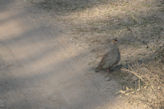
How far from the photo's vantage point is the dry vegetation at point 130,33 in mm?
7230

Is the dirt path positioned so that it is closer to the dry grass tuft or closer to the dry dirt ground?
the dry dirt ground

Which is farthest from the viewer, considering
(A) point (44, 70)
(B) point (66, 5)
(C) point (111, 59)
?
(B) point (66, 5)

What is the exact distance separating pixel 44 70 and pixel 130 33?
3.06 meters

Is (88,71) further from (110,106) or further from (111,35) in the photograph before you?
(111,35)

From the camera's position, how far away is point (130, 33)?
385 inches

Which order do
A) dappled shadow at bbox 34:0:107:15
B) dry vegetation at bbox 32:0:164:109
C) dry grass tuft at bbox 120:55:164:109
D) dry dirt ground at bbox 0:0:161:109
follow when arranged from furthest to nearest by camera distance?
dappled shadow at bbox 34:0:107:15
dry vegetation at bbox 32:0:164:109
dry dirt ground at bbox 0:0:161:109
dry grass tuft at bbox 120:55:164:109

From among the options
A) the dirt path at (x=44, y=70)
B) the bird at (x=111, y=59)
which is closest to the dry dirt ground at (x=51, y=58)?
the dirt path at (x=44, y=70)

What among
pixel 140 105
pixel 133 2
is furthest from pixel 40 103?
pixel 133 2

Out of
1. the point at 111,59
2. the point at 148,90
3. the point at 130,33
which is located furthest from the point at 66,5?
the point at 148,90

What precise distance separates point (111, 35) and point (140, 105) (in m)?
3.10

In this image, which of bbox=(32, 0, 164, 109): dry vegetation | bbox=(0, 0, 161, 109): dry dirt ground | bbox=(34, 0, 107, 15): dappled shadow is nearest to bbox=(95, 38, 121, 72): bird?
bbox=(0, 0, 161, 109): dry dirt ground

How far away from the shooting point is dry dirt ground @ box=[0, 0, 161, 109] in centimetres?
Result: 703

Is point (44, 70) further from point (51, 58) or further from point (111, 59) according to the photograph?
point (111, 59)

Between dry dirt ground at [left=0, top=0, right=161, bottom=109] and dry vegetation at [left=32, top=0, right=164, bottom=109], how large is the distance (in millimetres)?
54
